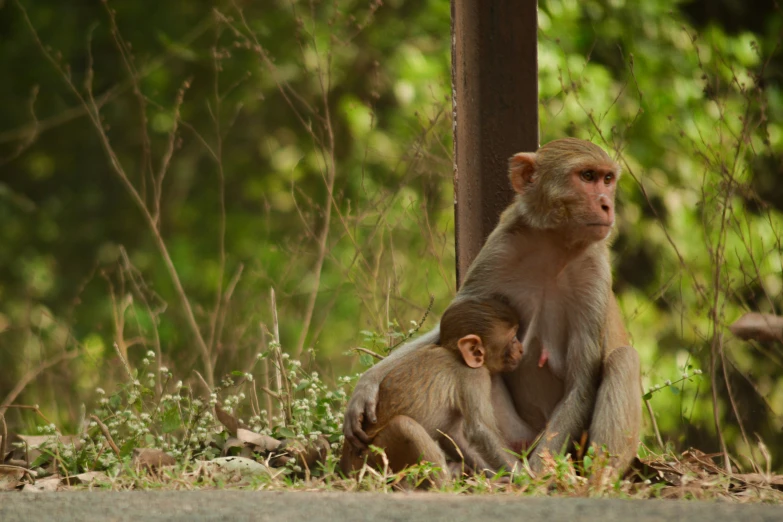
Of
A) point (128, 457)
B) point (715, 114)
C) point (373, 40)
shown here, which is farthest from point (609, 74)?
point (128, 457)

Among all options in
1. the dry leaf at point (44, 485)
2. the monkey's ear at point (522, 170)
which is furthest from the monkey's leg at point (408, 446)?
the dry leaf at point (44, 485)

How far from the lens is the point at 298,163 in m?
10.2

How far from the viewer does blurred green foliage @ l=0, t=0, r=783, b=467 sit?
29.3ft

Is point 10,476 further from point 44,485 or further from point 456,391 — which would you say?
point 456,391

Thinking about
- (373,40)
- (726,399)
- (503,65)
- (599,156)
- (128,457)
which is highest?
(373,40)

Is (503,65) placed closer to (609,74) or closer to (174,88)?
(609,74)

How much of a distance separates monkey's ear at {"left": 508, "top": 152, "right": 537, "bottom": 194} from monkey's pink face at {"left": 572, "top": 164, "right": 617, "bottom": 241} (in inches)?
10.3

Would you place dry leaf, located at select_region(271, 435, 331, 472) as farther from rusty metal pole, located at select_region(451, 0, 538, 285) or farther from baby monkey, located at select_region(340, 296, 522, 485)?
rusty metal pole, located at select_region(451, 0, 538, 285)

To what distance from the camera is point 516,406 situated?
16.4ft

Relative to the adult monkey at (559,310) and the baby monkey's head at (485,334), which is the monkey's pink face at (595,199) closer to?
the adult monkey at (559,310)

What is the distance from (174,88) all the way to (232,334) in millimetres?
4479

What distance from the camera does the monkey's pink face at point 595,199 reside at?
15.4 feet

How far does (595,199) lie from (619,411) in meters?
0.86

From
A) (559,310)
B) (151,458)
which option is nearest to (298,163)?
(151,458)
